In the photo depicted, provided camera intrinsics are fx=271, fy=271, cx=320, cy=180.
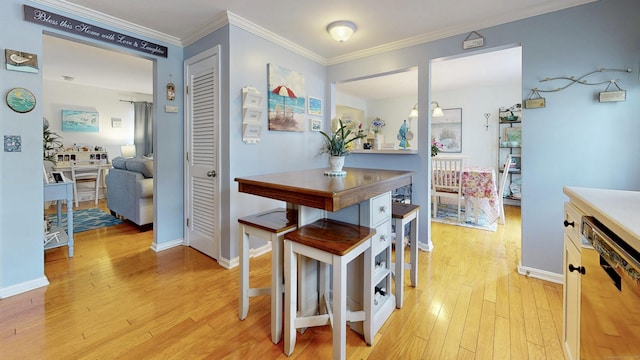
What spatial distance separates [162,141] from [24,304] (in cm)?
162

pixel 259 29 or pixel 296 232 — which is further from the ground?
pixel 259 29

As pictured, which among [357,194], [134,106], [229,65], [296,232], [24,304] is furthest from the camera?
[134,106]

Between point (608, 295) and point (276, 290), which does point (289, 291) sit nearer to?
point (276, 290)

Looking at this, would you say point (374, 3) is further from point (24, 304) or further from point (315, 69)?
point (24, 304)

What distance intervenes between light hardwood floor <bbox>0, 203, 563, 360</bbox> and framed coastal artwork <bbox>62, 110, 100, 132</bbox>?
3837 mm

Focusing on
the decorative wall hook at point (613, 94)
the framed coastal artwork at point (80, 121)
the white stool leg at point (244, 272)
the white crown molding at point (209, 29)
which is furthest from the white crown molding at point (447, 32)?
the framed coastal artwork at point (80, 121)

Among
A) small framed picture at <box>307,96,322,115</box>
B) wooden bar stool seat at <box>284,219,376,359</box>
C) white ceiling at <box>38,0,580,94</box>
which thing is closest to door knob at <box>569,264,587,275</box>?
wooden bar stool seat at <box>284,219,376,359</box>

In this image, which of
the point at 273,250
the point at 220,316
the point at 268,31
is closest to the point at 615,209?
the point at 273,250

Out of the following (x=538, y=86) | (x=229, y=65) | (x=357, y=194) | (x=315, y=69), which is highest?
(x=315, y=69)

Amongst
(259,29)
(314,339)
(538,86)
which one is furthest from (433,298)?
(259,29)

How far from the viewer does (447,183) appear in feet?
13.0

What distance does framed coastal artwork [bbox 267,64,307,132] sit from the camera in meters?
2.79

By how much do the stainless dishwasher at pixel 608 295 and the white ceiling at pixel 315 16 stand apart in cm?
202

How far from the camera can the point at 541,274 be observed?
2229 mm
